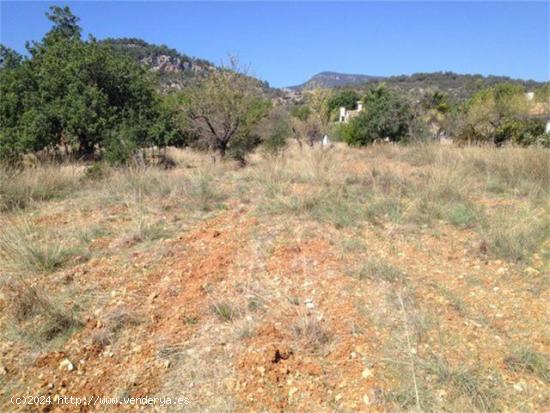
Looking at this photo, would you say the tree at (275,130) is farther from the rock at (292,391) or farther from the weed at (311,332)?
the rock at (292,391)

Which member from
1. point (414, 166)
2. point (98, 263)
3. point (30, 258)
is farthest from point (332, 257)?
point (414, 166)

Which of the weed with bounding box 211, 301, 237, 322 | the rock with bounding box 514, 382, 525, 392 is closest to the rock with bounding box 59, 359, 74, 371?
the weed with bounding box 211, 301, 237, 322

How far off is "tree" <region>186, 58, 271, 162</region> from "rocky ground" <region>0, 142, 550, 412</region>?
238 inches

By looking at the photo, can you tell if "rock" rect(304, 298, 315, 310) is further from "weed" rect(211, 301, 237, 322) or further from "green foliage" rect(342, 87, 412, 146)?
"green foliage" rect(342, 87, 412, 146)

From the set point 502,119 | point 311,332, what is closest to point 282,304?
point 311,332

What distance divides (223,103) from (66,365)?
9.39 m

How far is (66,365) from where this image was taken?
2117 mm

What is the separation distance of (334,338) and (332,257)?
1194 mm

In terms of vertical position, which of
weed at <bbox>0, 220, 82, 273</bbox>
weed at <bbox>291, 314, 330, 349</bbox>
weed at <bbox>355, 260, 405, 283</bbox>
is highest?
weed at <bbox>0, 220, 82, 273</bbox>

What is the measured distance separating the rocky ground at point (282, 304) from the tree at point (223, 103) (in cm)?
605

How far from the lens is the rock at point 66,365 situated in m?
2.10

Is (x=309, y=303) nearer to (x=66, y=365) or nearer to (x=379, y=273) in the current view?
(x=379, y=273)

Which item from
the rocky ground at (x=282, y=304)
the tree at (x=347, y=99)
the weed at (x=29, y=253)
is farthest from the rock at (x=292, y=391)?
the tree at (x=347, y=99)

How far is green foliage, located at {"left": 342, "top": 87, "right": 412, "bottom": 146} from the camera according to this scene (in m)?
17.1
